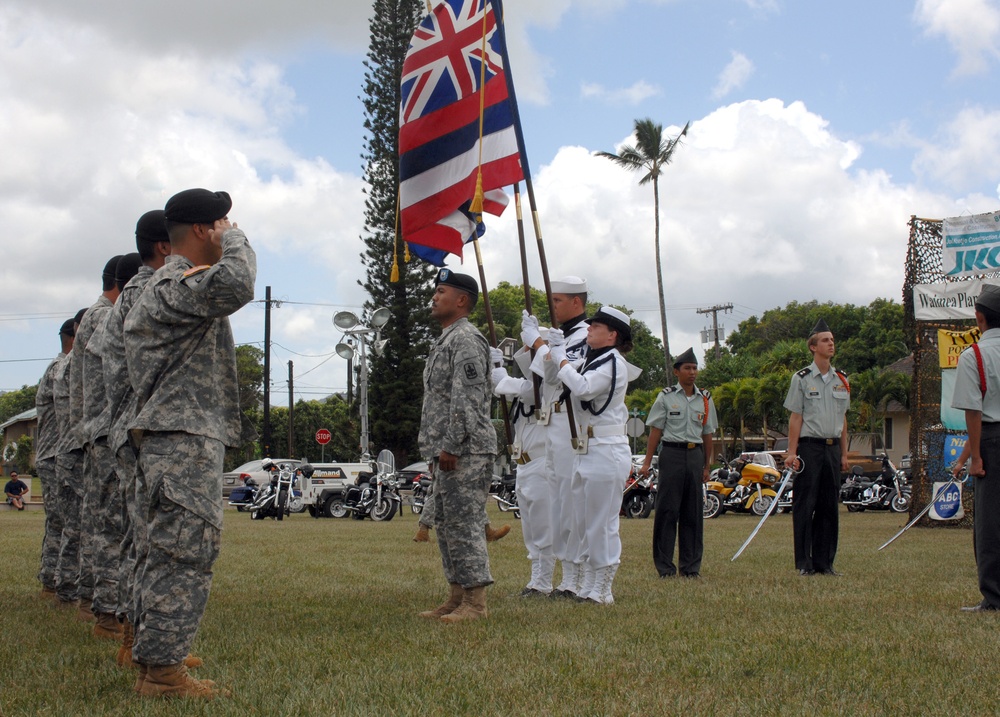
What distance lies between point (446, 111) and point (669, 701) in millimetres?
4907

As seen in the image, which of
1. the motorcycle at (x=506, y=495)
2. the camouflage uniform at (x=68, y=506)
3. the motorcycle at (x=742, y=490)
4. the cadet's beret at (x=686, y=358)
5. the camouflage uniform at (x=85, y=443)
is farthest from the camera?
the motorcycle at (x=506, y=495)

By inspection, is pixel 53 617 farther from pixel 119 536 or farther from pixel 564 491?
pixel 564 491

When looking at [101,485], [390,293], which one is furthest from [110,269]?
[390,293]

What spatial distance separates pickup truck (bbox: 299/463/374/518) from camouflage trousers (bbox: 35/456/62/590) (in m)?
14.2

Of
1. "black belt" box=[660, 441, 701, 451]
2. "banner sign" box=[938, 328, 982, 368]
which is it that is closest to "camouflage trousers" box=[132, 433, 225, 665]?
"black belt" box=[660, 441, 701, 451]

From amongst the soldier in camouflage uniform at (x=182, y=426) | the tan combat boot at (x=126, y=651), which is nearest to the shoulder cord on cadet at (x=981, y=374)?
the soldier in camouflage uniform at (x=182, y=426)

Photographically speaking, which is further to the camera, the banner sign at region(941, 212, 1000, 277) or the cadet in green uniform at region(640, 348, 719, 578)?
the banner sign at region(941, 212, 1000, 277)

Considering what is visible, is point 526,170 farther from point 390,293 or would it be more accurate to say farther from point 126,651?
point 390,293

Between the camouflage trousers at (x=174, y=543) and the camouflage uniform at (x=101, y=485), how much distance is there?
1.42 m

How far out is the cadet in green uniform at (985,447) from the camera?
20.1 feet

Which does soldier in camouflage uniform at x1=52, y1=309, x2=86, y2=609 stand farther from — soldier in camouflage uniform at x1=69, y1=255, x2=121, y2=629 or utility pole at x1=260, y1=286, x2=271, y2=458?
utility pole at x1=260, y1=286, x2=271, y2=458

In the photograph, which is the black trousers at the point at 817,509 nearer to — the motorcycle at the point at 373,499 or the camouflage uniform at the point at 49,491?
the camouflage uniform at the point at 49,491

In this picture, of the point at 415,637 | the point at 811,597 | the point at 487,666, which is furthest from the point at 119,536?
the point at 811,597

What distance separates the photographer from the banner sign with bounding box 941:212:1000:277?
46.3ft
